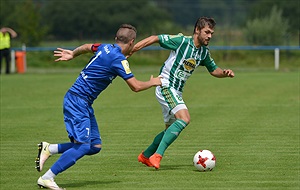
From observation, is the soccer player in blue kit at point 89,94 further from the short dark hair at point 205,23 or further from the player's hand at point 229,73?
the player's hand at point 229,73

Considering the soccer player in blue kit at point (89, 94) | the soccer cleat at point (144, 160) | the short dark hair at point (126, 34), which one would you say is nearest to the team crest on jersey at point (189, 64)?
the soccer cleat at point (144, 160)

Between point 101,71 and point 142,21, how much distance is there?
185 ft

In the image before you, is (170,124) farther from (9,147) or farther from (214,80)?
(214,80)

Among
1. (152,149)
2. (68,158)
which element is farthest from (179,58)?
(68,158)

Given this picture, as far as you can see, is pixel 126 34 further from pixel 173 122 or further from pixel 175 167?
pixel 175 167

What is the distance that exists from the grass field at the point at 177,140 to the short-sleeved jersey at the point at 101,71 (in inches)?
41.7

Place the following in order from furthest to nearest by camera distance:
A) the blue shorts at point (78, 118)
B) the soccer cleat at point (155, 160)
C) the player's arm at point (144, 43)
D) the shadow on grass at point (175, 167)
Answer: the shadow on grass at point (175, 167), the player's arm at point (144, 43), the soccer cleat at point (155, 160), the blue shorts at point (78, 118)

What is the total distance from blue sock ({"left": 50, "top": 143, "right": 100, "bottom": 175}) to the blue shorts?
87mm

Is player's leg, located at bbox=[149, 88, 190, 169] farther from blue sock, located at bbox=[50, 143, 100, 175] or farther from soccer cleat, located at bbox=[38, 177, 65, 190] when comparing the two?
soccer cleat, located at bbox=[38, 177, 65, 190]

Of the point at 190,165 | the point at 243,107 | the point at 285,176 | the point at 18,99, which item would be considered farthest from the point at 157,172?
the point at 18,99

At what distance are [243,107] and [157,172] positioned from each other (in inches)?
346

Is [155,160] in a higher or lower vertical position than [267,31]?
higher

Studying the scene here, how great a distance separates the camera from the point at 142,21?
2537 inches

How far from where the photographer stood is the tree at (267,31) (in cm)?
4162
